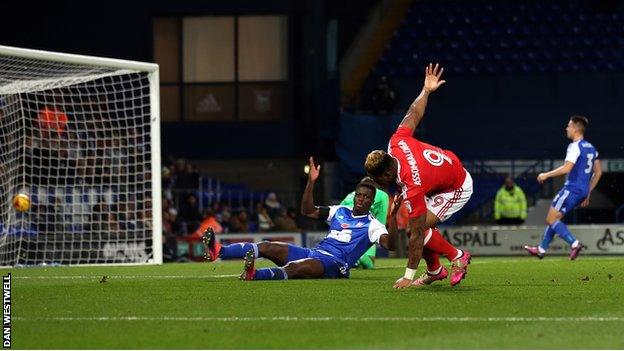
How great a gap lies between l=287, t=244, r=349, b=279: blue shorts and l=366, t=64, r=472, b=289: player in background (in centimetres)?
159

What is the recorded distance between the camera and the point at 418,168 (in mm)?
12172

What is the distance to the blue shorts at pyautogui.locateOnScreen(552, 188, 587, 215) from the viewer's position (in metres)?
20.5

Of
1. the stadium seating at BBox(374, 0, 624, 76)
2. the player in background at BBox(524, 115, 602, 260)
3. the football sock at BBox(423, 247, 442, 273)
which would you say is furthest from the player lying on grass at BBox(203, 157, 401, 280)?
the stadium seating at BBox(374, 0, 624, 76)

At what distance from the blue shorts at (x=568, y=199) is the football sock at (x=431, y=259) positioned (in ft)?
25.7

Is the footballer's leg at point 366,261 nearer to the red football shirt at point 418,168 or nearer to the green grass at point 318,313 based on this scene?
the green grass at point 318,313

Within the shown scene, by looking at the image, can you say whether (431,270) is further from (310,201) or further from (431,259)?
(310,201)

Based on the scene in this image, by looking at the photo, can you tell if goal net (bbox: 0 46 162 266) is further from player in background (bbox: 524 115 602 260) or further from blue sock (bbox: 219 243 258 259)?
player in background (bbox: 524 115 602 260)

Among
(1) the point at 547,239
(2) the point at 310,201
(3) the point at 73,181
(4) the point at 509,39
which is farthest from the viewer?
(4) the point at 509,39

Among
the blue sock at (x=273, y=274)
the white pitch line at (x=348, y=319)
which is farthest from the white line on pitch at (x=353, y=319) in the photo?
the blue sock at (x=273, y=274)

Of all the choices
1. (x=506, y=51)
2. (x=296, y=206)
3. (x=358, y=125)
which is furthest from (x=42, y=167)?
(x=506, y=51)

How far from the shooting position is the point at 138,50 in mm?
34125

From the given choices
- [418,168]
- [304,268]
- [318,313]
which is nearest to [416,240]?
[418,168]

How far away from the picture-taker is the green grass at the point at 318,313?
8438mm

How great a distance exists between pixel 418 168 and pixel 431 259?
1197 millimetres
